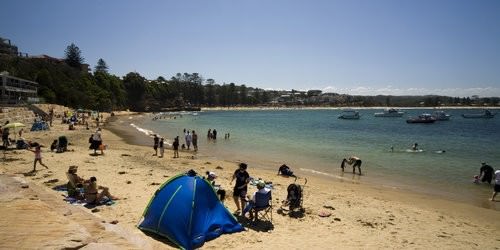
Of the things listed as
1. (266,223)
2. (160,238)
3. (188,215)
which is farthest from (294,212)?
(160,238)

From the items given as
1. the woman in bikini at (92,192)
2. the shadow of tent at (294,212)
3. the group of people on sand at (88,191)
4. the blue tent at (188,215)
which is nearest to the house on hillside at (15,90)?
the group of people on sand at (88,191)

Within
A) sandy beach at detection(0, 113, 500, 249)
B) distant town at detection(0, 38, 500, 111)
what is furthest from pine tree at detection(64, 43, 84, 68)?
sandy beach at detection(0, 113, 500, 249)

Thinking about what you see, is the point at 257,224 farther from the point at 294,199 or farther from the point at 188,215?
the point at 188,215

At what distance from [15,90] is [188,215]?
54.4 meters

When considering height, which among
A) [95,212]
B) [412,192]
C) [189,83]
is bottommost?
[412,192]

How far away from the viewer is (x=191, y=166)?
20312mm

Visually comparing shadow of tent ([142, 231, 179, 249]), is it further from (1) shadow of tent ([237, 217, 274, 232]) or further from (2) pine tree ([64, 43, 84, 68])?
(2) pine tree ([64, 43, 84, 68])

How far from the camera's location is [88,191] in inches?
422

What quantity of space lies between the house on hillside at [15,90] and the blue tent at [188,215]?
1638 inches

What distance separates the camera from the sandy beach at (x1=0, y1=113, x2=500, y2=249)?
7234 millimetres

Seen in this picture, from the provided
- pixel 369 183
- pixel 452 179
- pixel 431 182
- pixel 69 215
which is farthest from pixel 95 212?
pixel 452 179

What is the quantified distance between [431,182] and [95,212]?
1720 centimetres

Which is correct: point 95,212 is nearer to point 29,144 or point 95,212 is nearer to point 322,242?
point 322,242

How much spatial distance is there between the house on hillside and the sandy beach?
33.8m
